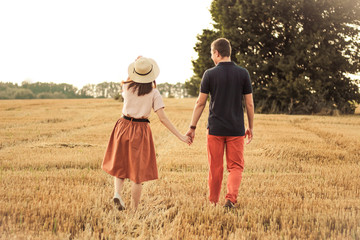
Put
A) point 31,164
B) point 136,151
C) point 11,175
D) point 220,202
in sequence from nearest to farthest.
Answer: point 136,151 < point 220,202 < point 11,175 < point 31,164

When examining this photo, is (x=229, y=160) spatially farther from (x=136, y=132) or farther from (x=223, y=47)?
(x=223, y=47)

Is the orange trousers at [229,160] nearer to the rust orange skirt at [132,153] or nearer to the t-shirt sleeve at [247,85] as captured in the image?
the t-shirt sleeve at [247,85]

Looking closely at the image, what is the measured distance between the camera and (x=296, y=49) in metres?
25.1

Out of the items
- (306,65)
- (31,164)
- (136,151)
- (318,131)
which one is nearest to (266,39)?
(306,65)

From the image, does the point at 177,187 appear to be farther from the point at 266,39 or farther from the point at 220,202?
the point at 266,39

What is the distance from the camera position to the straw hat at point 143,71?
15.0 feet

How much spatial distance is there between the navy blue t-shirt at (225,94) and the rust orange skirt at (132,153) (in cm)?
94

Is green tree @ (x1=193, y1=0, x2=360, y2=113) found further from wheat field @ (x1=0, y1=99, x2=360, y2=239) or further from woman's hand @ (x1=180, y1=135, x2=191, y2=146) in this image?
woman's hand @ (x1=180, y1=135, x2=191, y2=146)

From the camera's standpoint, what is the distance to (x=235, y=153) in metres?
5.04

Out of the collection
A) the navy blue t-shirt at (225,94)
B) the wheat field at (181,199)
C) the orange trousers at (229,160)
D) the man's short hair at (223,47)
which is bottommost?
the wheat field at (181,199)

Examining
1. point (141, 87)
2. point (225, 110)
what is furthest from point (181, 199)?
point (141, 87)

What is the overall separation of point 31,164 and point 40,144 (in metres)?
3.33

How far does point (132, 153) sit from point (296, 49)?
22.7 meters

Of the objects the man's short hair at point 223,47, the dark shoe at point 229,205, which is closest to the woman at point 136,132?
the man's short hair at point 223,47
